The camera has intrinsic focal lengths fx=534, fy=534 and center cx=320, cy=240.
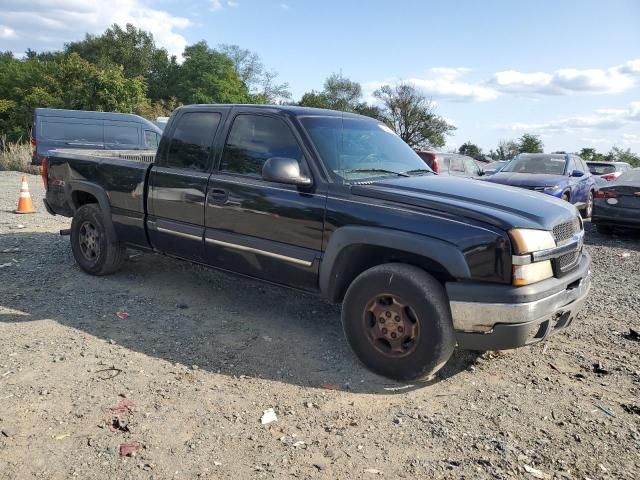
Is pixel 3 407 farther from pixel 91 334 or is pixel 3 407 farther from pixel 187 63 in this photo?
pixel 187 63

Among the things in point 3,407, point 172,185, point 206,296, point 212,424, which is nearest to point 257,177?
point 172,185

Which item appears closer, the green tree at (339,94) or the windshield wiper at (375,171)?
the windshield wiper at (375,171)

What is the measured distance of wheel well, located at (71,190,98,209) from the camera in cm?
612

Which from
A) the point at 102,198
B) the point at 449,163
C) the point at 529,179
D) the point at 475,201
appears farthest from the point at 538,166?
the point at 102,198

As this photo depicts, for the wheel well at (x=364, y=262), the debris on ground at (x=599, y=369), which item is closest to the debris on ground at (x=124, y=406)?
the wheel well at (x=364, y=262)

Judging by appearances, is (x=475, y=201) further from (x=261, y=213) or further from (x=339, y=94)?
(x=339, y=94)

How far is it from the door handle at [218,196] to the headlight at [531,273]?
2436 mm

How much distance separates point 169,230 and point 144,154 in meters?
1.99

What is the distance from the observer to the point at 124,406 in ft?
10.9

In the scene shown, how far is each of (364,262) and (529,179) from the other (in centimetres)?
771

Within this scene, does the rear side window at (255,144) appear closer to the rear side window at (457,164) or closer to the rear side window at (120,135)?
the rear side window at (457,164)

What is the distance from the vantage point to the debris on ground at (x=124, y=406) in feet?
10.8

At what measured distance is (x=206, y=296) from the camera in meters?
5.56

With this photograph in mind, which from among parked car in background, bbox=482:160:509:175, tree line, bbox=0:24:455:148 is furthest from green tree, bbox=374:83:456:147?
parked car in background, bbox=482:160:509:175
